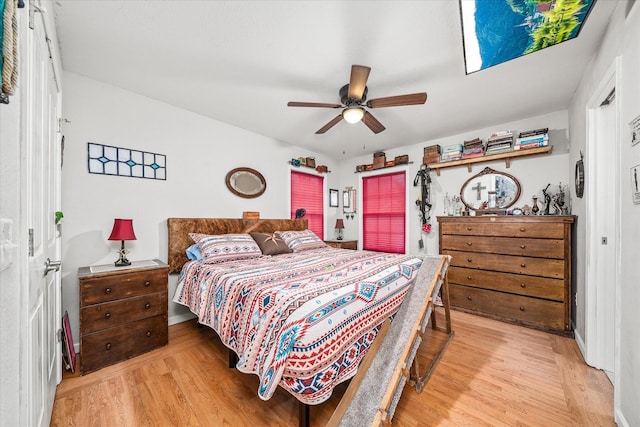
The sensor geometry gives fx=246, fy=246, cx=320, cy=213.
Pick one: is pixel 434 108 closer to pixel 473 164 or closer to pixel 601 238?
pixel 473 164

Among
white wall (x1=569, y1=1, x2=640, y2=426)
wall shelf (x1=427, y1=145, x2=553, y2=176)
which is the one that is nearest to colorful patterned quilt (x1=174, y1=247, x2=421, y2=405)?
white wall (x1=569, y1=1, x2=640, y2=426)

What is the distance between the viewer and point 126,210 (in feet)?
8.39

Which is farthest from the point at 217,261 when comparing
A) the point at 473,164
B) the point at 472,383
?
the point at 473,164

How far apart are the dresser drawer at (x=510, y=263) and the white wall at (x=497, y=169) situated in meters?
0.76

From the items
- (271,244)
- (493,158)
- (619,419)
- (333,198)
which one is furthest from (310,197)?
(619,419)

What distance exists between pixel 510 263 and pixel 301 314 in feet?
9.15

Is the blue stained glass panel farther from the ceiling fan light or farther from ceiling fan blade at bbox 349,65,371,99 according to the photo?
ceiling fan blade at bbox 349,65,371,99

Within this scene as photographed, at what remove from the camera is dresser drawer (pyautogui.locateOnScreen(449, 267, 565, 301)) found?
261 cm

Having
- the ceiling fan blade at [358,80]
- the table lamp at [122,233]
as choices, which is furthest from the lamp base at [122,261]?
the ceiling fan blade at [358,80]

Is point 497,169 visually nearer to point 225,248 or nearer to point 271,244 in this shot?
point 271,244

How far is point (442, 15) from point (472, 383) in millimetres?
2567

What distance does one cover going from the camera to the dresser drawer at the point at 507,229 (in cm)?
263

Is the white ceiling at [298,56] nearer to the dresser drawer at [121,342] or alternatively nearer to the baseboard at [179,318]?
the dresser drawer at [121,342]

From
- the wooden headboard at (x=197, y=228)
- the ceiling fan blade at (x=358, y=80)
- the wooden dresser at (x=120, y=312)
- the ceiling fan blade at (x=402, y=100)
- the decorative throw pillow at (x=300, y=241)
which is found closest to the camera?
the ceiling fan blade at (x=358, y=80)
